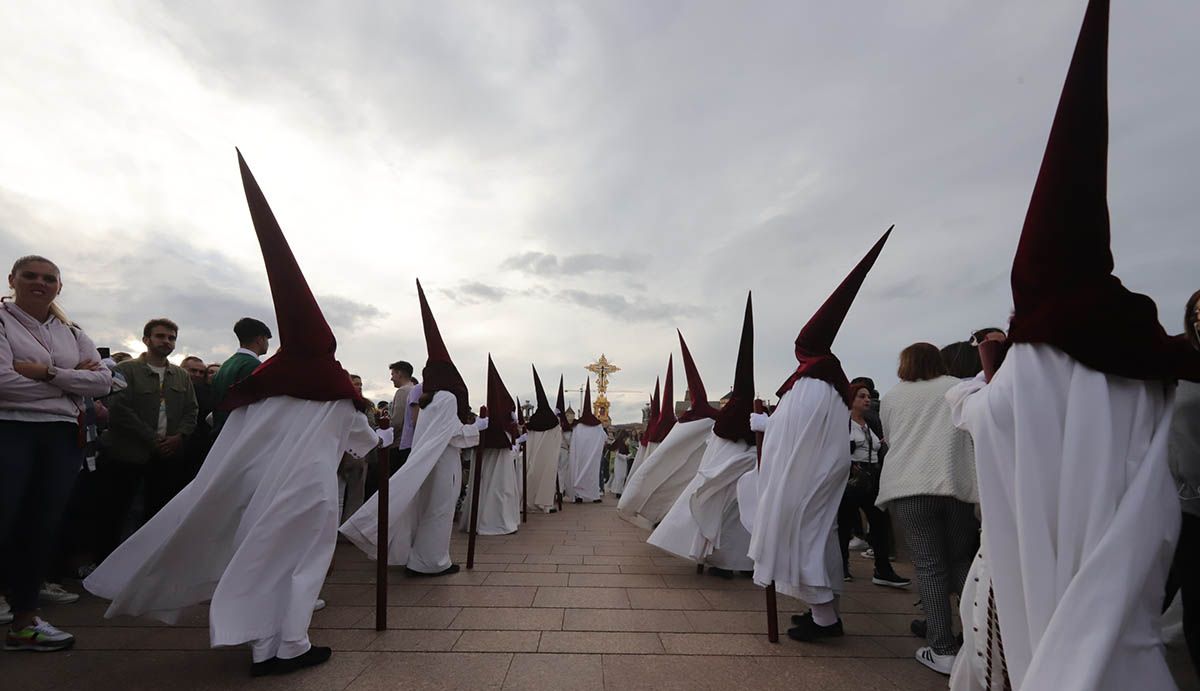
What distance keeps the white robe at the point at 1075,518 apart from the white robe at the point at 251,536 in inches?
129

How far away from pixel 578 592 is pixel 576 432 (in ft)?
30.8

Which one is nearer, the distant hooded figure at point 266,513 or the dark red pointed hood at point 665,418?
the distant hooded figure at point 266,513

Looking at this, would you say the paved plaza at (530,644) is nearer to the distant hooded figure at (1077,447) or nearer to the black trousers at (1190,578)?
the black trousers at (1190,578)

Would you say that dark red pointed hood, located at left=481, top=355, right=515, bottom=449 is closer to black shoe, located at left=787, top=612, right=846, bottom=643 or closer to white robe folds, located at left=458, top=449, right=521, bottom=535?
white robe folds, located at left=458, top=449, right=521, bottom=535

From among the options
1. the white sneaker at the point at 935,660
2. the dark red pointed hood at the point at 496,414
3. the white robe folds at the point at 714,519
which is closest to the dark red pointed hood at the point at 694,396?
the white robe folds at the point at 714,519

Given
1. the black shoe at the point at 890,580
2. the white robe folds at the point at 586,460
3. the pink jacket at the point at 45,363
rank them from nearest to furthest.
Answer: the pink jacket at the point at 45,363, the black shoe at the point at 890,580, the white robe folds at the point at 586,460

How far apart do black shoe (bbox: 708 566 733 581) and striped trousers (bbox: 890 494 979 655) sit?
2.33 metres

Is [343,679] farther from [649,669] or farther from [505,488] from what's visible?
[505,488]

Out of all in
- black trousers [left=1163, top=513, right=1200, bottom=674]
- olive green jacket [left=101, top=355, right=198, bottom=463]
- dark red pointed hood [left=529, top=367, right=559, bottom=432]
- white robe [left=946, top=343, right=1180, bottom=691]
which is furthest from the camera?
dark red pointed hood [left=529, top=367, right=559, bottom=432]

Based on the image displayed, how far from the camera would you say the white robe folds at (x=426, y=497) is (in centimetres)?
532

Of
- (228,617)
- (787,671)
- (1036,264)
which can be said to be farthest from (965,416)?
(228,617)

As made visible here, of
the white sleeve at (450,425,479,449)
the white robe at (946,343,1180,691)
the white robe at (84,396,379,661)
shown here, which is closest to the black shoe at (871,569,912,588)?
the white robe at (946,343,1180,691)

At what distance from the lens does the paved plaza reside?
308 cm

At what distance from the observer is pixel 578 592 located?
4973 mm
